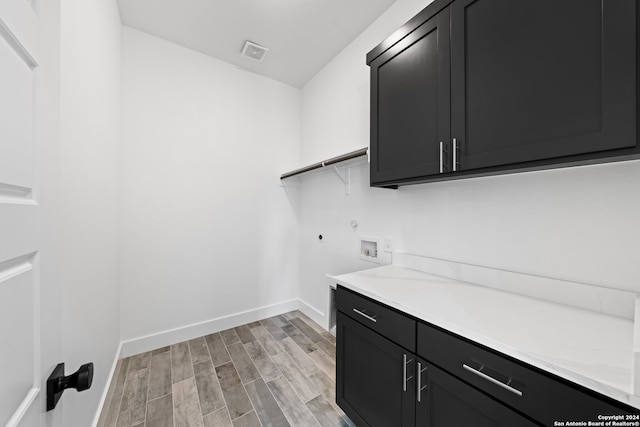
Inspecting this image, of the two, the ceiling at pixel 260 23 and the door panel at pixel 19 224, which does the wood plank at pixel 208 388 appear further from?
the ceiling at pixel 260 23

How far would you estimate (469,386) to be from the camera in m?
0.82

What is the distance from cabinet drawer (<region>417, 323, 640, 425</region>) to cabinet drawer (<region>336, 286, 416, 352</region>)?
9 centimetres

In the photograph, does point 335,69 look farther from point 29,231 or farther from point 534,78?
point 29,231

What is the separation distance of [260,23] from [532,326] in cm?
268

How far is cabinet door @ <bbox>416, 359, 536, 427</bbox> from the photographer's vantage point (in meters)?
0.75

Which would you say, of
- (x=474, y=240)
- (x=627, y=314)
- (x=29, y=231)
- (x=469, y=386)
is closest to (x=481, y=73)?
(x=474, y=240)

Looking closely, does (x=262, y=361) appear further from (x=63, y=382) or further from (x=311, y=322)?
(x=63, y=382)

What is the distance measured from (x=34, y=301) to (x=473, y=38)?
1.75 metres

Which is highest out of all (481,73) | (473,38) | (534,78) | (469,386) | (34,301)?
(473,38)

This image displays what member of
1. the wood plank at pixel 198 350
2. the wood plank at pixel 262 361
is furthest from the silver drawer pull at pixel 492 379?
the wood plank at pixel 198 350

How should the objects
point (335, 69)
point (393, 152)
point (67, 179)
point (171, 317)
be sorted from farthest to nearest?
point (335, 69) → point (171, 317) → point (393, 152) → point (67, 179)

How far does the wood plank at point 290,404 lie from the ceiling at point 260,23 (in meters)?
2.89

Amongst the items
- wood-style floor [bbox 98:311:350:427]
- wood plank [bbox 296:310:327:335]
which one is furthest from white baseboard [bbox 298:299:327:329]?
Answer: wood-style floor [bbox 98:311:350:427]

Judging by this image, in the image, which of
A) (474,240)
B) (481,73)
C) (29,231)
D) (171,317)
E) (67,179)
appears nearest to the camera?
(29,231)
